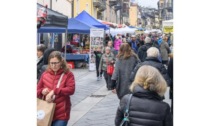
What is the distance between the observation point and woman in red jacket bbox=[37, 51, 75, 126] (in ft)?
15.9

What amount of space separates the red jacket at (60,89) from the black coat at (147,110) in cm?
119

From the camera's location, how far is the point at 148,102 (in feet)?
12.4

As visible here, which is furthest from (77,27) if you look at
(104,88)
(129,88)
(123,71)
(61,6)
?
(129,88)

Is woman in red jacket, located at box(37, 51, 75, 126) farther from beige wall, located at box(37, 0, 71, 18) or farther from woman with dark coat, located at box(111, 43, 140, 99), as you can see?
beige wall, located at box(37, 0, 71, 18)

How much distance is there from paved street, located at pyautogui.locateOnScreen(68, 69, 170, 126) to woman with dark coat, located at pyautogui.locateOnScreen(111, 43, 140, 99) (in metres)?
0.91

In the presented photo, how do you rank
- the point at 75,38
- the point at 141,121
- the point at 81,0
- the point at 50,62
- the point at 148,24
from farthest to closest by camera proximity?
the point at 148,24 < the point at 81,0 < the point at 75,38 < the point at 50,62 < the point at 141,121

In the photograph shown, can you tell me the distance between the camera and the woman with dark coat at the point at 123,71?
7.17 m
